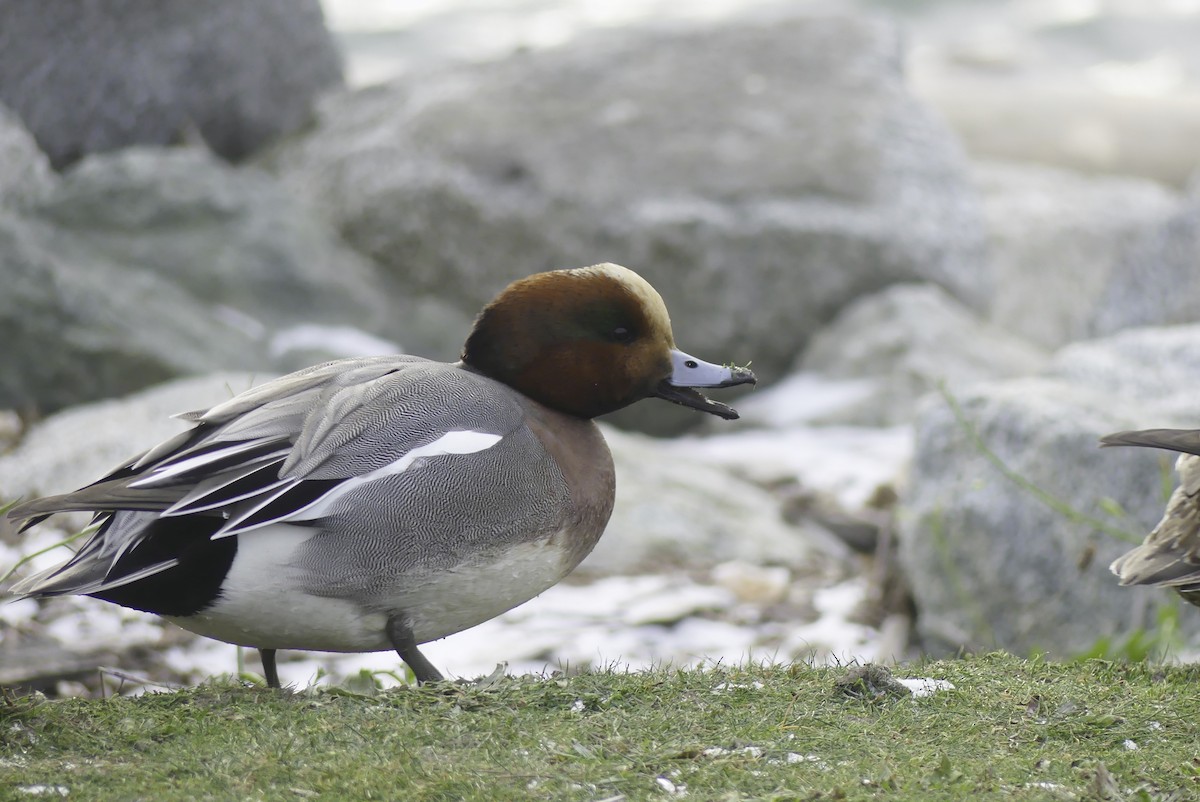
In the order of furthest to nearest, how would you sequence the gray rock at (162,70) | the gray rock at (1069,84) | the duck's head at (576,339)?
the gray rock at (1069,84) < the gray rock at (162,70) < the duck's head at (576,339)

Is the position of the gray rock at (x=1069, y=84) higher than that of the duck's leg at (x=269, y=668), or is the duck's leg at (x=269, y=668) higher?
the duck's leg at (x=269, y=668)

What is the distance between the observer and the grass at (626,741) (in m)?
2.32

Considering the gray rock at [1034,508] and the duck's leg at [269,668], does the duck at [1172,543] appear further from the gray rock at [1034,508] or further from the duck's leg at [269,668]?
the duck's leg at [269,668]

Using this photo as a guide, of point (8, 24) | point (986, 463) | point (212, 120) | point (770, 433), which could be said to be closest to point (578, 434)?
point (986, 463)

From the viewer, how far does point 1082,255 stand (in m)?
10.4

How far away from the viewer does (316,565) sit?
290cm

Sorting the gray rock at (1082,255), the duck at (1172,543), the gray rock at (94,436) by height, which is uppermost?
the duck at (1172,543)

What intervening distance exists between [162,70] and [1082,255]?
672 centimetres

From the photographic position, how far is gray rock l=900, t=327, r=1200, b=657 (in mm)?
4957

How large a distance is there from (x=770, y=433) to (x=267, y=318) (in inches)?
109

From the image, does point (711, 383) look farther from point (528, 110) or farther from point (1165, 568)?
point (528, 110)

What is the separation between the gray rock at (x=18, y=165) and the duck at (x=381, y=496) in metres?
4.25

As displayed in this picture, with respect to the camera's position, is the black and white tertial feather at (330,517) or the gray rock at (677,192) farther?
the gray rock at (677,192)

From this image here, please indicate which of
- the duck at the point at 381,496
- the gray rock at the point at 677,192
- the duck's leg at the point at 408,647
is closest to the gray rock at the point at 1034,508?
the duck at the point at 381,496
